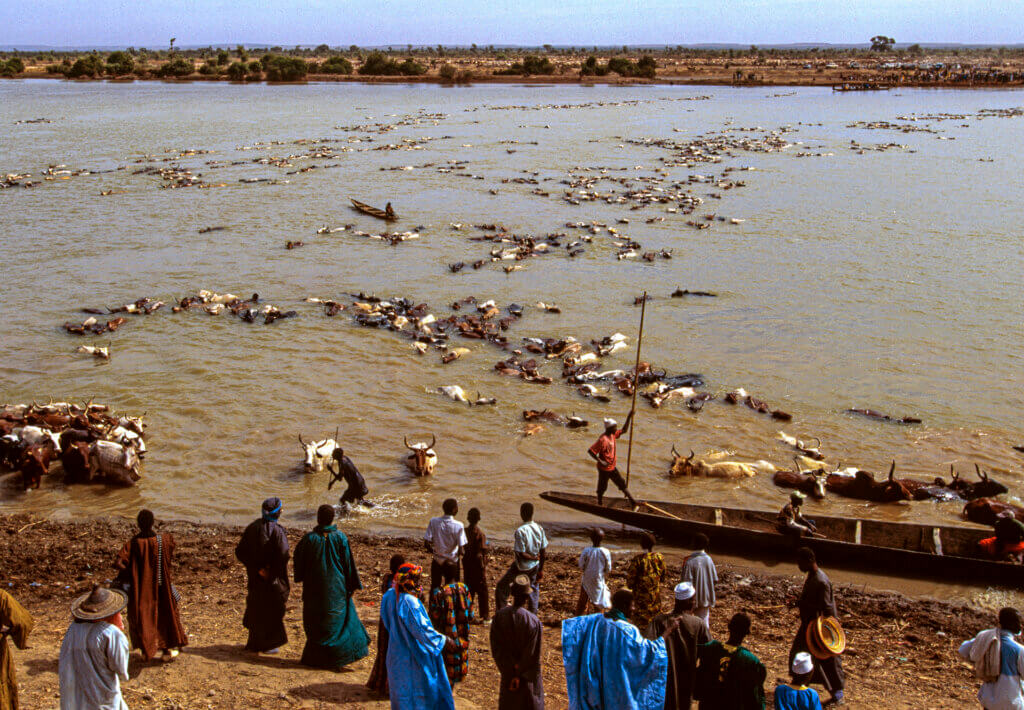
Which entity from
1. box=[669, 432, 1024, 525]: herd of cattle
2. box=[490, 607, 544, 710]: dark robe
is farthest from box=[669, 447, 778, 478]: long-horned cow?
box=[490, 607, 544, 710]: dark robe

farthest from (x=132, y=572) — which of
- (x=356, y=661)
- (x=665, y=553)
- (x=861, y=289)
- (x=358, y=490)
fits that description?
(x=861, y=289)

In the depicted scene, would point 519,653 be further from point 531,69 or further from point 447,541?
point 531,69

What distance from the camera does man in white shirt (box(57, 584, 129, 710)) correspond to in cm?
562

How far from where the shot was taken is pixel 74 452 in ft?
41.8

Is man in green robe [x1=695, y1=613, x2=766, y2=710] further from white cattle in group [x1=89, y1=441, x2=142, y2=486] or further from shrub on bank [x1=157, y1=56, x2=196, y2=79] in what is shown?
shrub on bank [x1=157, y1=56, x2=196, y2=79]

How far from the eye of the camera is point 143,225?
30203mm

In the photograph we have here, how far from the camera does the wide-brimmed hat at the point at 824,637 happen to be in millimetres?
6910

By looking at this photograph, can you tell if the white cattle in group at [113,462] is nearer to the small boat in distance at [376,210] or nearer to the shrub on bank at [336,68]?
the small boat in distance at [376,210]

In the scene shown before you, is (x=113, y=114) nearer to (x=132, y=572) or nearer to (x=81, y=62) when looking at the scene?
(x=81, y=62)

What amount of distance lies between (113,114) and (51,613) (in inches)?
2563

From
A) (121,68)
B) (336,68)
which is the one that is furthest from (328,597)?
(121,68)

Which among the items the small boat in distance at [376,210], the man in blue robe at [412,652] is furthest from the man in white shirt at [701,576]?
the small boat in distance at [376,210]

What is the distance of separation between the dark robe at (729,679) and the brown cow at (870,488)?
729 cm

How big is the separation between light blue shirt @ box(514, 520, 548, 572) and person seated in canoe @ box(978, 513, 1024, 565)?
4974mm
